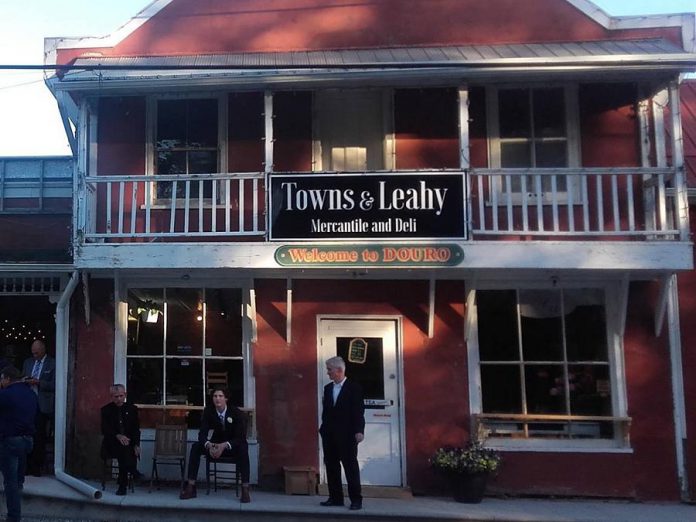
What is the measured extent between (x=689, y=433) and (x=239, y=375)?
18.0 ft

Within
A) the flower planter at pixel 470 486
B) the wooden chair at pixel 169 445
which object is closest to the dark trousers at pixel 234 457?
the wooden chair at pixel 169 445

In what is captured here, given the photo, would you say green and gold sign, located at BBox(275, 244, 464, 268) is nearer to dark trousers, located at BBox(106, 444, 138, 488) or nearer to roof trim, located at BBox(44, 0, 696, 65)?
dark trousers, located at BBox(106, 444, 138, 488)

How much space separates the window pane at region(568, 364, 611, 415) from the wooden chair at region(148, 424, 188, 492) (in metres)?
4.74

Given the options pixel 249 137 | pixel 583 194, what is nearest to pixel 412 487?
pixel 583 194

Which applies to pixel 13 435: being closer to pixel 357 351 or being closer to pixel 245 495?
pixel 245 495

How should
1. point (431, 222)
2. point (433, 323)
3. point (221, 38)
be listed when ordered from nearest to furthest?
point (431, 222)
point (433, 323)
point (221, 38)

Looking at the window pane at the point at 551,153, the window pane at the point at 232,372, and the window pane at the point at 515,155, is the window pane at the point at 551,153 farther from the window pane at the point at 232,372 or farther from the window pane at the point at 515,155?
the window pane at the point at 232,372

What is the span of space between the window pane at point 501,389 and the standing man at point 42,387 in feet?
17.8

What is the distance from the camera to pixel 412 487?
7699 mm

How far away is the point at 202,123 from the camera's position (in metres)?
8.56

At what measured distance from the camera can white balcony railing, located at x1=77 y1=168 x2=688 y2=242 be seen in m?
7.23

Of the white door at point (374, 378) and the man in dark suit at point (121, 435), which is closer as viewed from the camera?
the man in dark suit at point (121, 435)

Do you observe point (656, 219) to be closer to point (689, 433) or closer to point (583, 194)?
point (583, 194)

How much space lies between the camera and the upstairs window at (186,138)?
27.9 ft
